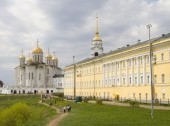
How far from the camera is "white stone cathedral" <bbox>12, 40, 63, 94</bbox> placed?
157 metres

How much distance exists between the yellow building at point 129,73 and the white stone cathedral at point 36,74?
165 ft

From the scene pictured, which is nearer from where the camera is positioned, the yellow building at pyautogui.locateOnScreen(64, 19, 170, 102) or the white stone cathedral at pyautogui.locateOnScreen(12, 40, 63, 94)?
the yellow building at pyautogui.locateOnScreen(64, 19, 170, 102)

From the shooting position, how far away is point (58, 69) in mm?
172375

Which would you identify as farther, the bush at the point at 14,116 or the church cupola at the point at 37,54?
the church cupola at the point at 37,54

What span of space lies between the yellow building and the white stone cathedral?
165ft

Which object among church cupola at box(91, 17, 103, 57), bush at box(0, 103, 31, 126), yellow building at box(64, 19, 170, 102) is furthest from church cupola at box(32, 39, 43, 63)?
bush at box(0, 103, 31, 126)

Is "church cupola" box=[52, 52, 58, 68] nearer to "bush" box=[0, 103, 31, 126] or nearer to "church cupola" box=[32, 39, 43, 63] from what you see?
"church cupola" box=[32, 39, 43, 63]

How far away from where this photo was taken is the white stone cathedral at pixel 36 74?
15675cm

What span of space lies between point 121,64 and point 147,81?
40.9 ft

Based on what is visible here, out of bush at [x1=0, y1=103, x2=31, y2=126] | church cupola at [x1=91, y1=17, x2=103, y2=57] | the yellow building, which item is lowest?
bush at [x1=0, y1=103, x2=31, y2=126]

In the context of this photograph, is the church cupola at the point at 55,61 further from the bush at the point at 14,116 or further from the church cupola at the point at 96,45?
the bush at the point at 14,116

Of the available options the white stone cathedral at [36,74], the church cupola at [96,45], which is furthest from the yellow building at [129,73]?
the white stone cathedral at [36,74]

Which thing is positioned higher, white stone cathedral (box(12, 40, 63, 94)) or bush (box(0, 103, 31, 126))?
white stone cathedral (box(12, 40, 63, 94))

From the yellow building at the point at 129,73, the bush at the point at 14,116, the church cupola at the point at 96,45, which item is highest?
the church cupola at the point at 96,45
